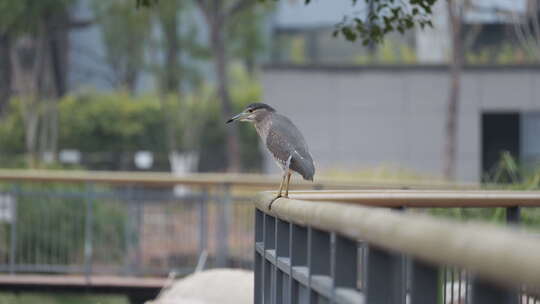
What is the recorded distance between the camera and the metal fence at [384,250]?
1.60 m

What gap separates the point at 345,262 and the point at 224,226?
8.77 m

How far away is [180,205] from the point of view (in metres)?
11.6

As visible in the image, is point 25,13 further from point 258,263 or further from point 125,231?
point 258,263

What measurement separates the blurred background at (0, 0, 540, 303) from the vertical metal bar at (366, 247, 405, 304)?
406cm

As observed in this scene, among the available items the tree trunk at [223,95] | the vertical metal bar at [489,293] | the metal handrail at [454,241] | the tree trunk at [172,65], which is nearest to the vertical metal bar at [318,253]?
the metal handrail at [454,241]

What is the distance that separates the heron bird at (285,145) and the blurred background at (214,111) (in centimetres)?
138

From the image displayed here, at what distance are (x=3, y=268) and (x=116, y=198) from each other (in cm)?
140

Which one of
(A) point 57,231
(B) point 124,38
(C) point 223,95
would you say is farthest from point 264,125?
(B) point 124,38

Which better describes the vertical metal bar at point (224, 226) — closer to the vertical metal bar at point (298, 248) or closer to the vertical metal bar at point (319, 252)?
the vertical metal bar at point (298, 248)

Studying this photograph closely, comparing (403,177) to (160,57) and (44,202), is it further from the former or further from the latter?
(160,57)

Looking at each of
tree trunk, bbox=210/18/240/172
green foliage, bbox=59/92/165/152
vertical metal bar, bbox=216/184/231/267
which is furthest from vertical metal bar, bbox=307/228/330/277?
green foliage, bbox=59/92/165/152

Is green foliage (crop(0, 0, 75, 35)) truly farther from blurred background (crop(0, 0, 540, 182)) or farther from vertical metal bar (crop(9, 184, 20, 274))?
vertical metal bar (crop(9, 184, 20, 274))

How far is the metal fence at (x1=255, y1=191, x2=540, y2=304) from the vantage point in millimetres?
1598

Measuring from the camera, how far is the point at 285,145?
4832 millimetres
